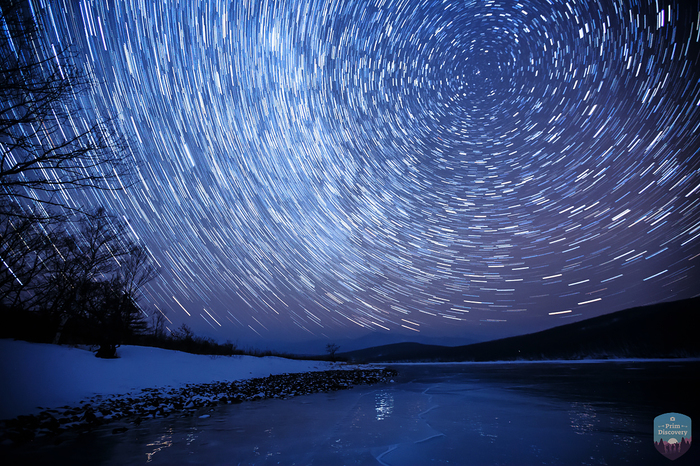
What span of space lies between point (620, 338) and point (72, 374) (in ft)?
490

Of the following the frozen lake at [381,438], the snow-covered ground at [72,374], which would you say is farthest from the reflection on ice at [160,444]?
the snow-covered ground at [72,374]

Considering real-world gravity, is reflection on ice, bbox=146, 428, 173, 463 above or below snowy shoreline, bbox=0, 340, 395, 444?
above

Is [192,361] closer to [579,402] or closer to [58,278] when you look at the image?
[58,278]

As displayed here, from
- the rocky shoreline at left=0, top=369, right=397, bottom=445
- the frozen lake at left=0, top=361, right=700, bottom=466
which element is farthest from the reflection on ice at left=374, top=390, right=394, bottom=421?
the rocky shoreline at left=0, top=369, right=397, bottom=445

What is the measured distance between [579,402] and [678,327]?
13933 centimetres

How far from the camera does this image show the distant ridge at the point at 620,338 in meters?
99.4

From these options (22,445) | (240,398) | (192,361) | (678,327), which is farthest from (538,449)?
(678,327)

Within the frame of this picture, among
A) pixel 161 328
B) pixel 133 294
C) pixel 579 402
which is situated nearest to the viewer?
pixel 579 402

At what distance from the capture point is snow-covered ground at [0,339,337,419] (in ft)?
29.9

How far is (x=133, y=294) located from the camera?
22281 mm

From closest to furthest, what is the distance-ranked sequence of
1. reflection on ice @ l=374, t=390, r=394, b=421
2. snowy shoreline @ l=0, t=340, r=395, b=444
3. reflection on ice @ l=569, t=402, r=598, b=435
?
snowy shoreline @ l=0, t=340, r=395, b=444
reflection on ice @ l=569, t=402, r=598, b=435
reflection on ice @ l=374, t=390, r=394, b=421

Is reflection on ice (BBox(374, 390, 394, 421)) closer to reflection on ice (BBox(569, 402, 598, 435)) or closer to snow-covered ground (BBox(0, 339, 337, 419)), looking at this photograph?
reflection on ice (BBox(569, 402, 598, 435))

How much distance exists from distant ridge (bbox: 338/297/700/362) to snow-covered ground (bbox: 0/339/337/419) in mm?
85831

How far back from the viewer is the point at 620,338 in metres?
110
